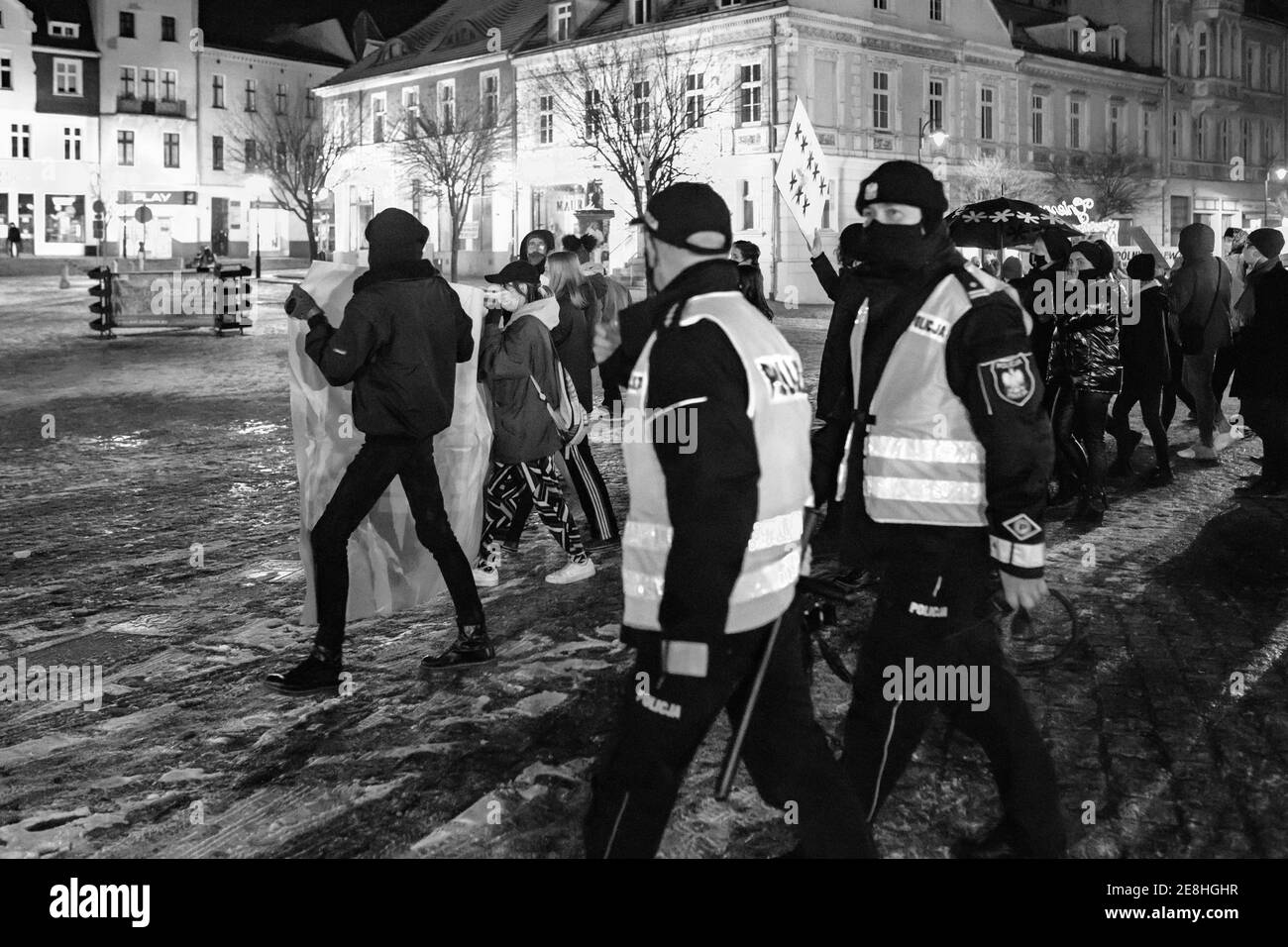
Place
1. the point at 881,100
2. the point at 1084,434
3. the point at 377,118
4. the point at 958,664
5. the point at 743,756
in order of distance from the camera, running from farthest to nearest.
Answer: the point at 377,118 < the point at 881,100 < the point at 1084,434 < the point at 958,664 < the point at 743,756

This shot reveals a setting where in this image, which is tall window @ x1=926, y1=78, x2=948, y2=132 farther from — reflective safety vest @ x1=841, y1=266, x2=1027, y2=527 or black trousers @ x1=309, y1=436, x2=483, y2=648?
reflective safety vest @ x1=841, y1=266, x2=1027, y2=527

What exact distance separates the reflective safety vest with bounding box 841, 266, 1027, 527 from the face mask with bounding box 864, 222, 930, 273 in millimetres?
119

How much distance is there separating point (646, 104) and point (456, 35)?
Result: 52.8 ft

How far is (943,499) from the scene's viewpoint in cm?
362

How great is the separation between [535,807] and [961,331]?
194cm

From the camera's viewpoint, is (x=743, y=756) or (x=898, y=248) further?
(x=898, y=248)

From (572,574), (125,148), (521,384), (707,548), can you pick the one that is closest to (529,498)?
(572,574)

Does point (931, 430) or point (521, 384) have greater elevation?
point (521, 384)

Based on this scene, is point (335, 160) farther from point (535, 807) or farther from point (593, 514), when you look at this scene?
point (535, 807)

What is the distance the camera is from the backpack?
23.8 feet

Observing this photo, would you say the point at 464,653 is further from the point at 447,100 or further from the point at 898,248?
the point at 447,100

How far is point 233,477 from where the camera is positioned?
35.3 ft

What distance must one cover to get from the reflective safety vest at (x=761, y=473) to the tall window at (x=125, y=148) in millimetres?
70003

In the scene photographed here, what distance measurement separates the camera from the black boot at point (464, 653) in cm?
579
